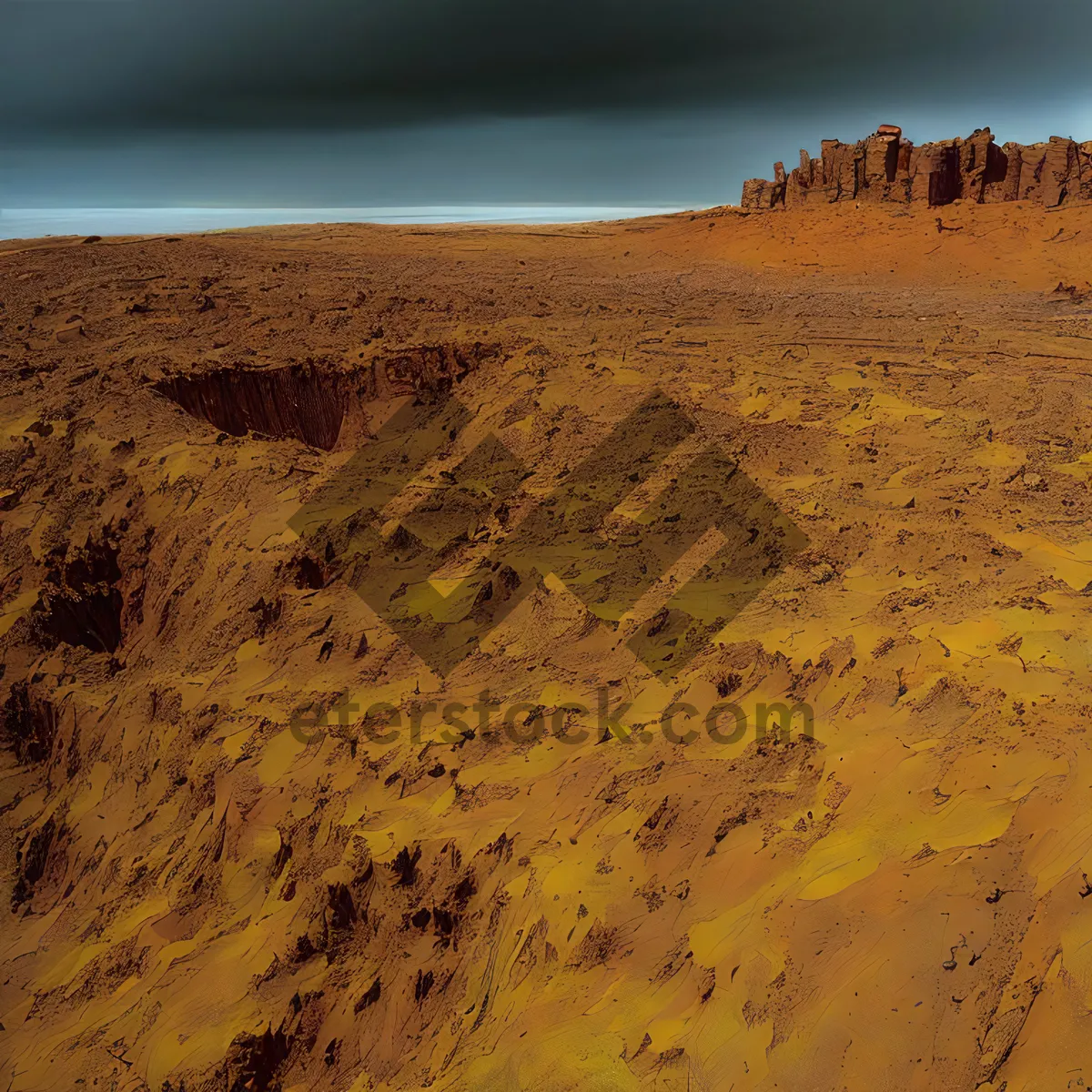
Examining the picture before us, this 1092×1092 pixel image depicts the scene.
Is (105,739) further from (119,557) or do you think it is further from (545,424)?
(545,424)

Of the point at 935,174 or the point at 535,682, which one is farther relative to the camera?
the point at 935,174

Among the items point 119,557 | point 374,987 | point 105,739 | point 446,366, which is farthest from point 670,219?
point 374,987

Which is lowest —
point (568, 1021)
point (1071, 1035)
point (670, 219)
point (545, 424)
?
point (568, 1021)

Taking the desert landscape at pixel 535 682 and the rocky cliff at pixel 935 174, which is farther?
the rocky cliff at pixel 935 174

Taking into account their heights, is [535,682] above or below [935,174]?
below

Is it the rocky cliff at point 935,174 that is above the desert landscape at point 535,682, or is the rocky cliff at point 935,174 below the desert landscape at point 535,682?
above
